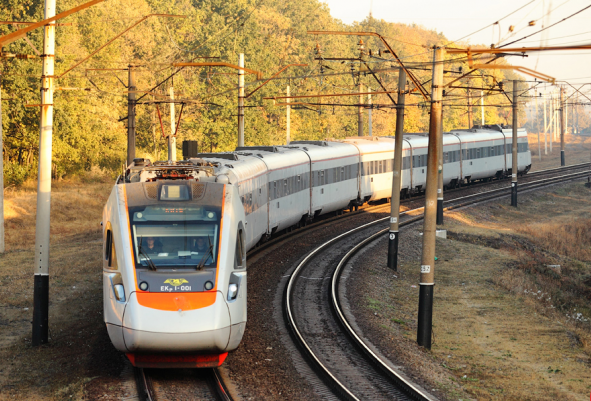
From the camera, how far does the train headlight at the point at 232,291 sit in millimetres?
11704

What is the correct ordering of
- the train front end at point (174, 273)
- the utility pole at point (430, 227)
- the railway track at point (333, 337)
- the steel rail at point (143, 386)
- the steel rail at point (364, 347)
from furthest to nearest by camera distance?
the utility pole at point (430, 227) < the railway track at point (333, 337) < the steel rail at point (364, 347) < the train front end at point (174, 273) < the steel rail at point (143, 386)

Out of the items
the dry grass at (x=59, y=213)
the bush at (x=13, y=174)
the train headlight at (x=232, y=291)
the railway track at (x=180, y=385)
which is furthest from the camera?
the bush at (x=13, y=174)

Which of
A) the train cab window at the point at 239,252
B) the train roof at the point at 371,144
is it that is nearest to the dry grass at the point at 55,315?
the train cab window at the point at 239,252

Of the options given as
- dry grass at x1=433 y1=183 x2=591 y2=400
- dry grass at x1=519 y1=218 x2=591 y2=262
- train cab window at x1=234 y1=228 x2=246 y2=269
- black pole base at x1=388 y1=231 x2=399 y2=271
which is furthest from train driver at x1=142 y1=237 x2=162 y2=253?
dry grass at x1=519 y1=218 x2=591 y2=262

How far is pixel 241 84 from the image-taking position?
3578 cm

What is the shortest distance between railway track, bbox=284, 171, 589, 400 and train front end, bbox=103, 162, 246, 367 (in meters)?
2.36

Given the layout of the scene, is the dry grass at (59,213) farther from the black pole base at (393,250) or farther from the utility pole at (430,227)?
the utility pole at (430,227)

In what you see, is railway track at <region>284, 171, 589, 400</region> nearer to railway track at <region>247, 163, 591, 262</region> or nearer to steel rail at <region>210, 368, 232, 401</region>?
steel rail at <region>210, 368, 232, 401</region>

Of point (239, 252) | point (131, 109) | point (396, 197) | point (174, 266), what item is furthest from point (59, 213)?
point (174, 266)

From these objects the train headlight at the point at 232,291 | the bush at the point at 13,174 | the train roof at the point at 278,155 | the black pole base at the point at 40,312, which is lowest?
the black pole base at the point at 40,312

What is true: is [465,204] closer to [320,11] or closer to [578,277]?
[578,277]

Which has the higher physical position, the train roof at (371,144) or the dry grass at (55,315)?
the train roof at (371,144)

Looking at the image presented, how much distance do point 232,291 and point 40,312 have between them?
5205 mm

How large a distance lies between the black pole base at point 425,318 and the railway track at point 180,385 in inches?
245
